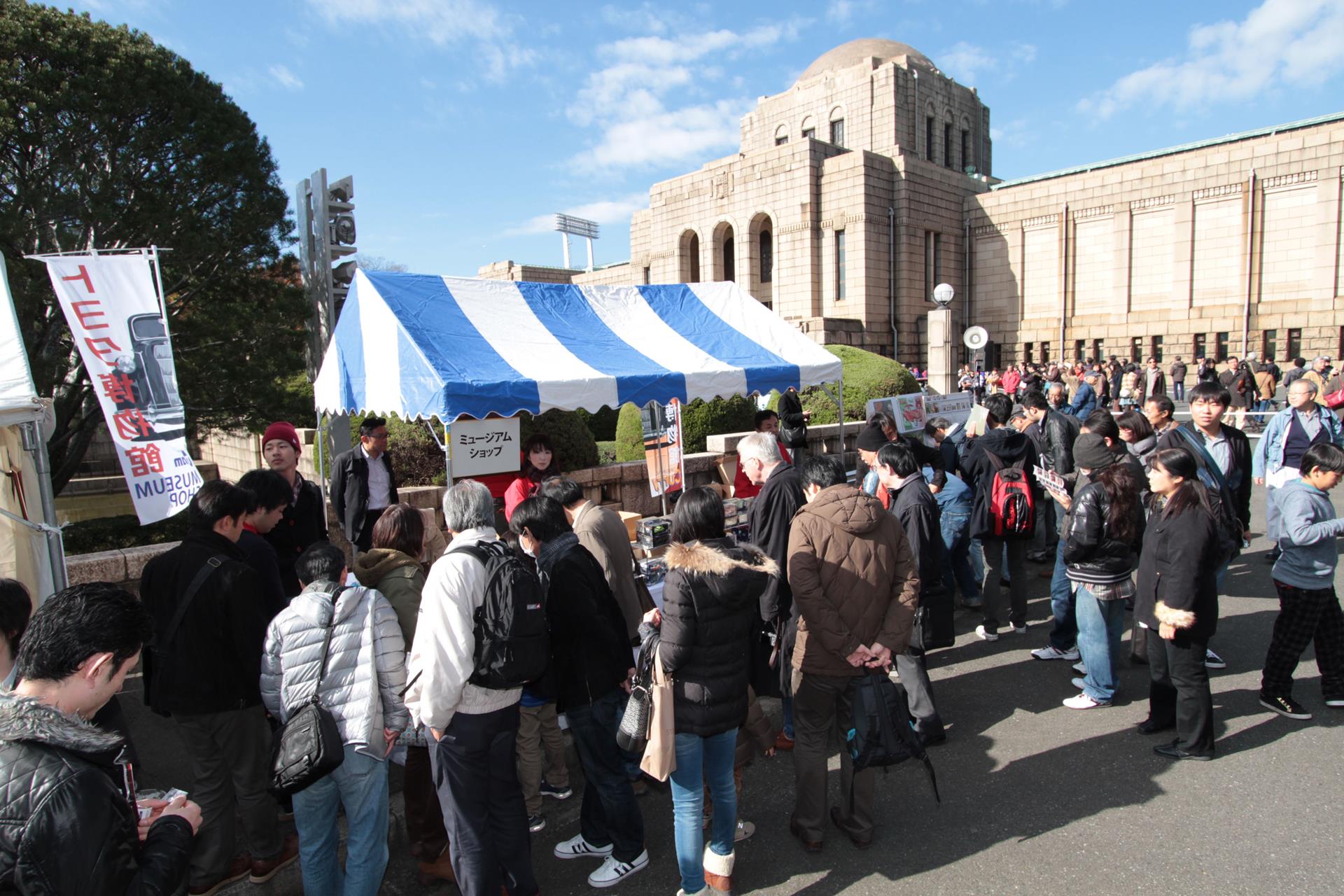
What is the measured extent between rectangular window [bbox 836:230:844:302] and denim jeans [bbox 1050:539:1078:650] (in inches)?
973

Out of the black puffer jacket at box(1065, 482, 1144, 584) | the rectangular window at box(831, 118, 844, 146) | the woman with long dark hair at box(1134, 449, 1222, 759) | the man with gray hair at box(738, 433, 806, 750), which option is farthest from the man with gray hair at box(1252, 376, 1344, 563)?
the rectangular window at box(831, 118, 844, 146)

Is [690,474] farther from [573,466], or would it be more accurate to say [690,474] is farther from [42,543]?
[42,543]

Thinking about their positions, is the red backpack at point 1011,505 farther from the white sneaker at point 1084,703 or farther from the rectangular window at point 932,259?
the rectangular window at point 932,259

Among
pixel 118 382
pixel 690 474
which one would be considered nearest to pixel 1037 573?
pixel 690 474

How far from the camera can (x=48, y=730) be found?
1583mm

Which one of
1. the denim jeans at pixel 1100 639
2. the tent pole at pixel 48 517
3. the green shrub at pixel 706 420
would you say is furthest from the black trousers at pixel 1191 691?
the green shrub at pixel 706 420

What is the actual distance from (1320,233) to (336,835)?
32474 millimetres

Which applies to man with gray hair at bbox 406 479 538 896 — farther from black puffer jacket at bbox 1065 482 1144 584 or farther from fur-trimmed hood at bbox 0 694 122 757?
black puffer jacket at bbox 1065 482 1144 584

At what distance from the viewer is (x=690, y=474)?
8516mm

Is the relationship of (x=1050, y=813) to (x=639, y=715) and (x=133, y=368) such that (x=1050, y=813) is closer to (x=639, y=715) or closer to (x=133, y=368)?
(x=639, y=715)

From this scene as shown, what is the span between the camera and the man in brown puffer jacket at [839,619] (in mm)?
3309

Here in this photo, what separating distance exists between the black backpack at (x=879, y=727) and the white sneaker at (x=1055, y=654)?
2656 mm

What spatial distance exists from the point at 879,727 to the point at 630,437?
8059 mm

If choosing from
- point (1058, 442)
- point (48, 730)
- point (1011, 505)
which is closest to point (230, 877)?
point (48, 730)
